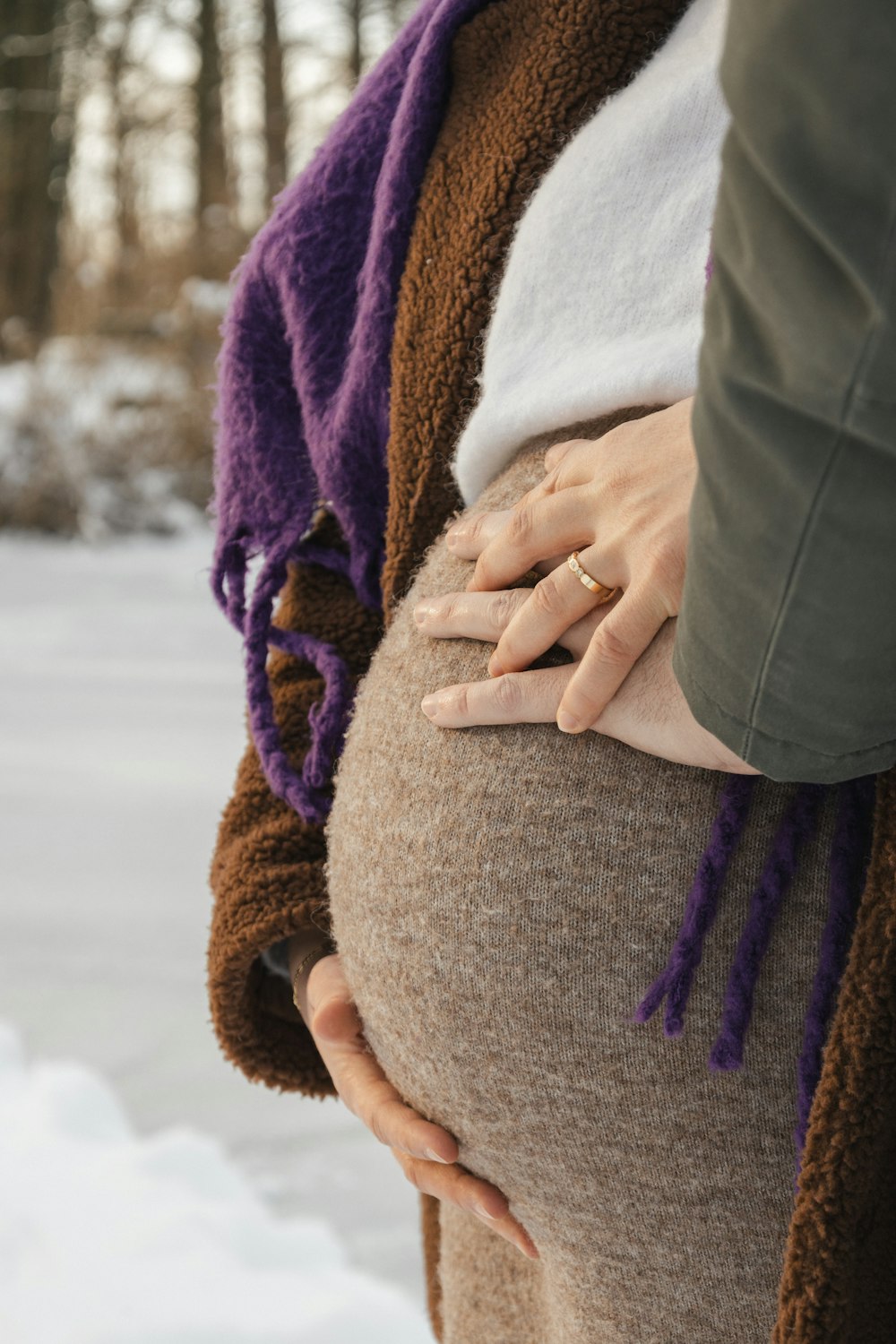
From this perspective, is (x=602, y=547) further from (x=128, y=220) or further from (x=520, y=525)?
(x=128, y=220)

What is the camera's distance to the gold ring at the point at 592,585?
2.02ft

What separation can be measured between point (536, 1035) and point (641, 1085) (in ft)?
0.18

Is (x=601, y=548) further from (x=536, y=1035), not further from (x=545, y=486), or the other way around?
(x=536, y=1035)

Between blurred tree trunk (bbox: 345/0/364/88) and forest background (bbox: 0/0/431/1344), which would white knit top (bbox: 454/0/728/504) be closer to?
forest background (bbox: 0/0/431/1344)

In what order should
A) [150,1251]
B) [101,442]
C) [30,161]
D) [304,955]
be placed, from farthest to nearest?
[30,161] < [101,442] < [150,1251] < [304,955]

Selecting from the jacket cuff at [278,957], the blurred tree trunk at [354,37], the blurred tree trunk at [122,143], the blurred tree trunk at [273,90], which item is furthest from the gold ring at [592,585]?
the blurred tree trunk at [354,37]

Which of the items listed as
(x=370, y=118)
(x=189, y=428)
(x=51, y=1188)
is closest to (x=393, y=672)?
(x=370, y=118)

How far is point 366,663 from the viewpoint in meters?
0.90

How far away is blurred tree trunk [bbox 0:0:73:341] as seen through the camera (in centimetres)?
887

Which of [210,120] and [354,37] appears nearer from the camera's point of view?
[210,120]

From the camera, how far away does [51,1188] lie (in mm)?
1574

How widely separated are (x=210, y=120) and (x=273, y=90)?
67 centimetres

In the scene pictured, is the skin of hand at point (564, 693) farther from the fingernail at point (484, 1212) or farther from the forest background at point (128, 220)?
the forest background at point (128, 220)

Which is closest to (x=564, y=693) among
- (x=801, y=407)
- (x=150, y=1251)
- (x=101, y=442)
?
(x=801, y=407)
